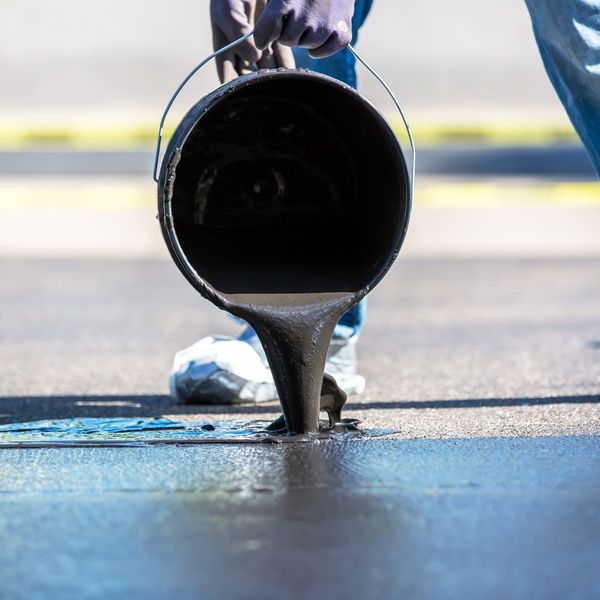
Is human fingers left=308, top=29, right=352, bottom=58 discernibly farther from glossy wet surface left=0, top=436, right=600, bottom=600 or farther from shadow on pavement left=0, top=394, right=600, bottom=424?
shadow on pavement left=0, top=394, right=600, bottom=424

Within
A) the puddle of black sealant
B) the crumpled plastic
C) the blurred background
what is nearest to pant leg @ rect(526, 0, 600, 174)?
the blurred background

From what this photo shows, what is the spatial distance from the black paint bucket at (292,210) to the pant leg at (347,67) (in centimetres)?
53

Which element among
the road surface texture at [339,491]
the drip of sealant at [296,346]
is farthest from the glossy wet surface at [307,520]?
the drip of sealant at [296,346]

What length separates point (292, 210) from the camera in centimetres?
358

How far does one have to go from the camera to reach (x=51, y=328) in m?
5.80

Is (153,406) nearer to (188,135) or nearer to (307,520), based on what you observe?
(188,135)

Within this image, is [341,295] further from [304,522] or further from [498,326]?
[498,326]

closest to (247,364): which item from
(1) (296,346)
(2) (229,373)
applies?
(2) (229,373)

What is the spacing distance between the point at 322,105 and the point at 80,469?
1278 millimetres

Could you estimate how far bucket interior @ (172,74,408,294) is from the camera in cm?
339

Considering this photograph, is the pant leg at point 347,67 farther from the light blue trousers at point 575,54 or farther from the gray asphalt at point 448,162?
the gray asphalt at point 448,162

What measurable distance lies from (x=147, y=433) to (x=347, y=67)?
1.43m

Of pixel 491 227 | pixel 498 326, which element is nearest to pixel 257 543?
pixel 498 326

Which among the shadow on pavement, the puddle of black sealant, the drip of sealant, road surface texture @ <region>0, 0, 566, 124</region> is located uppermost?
road surface texture @ <region>0, 0, 566, 124</region>
